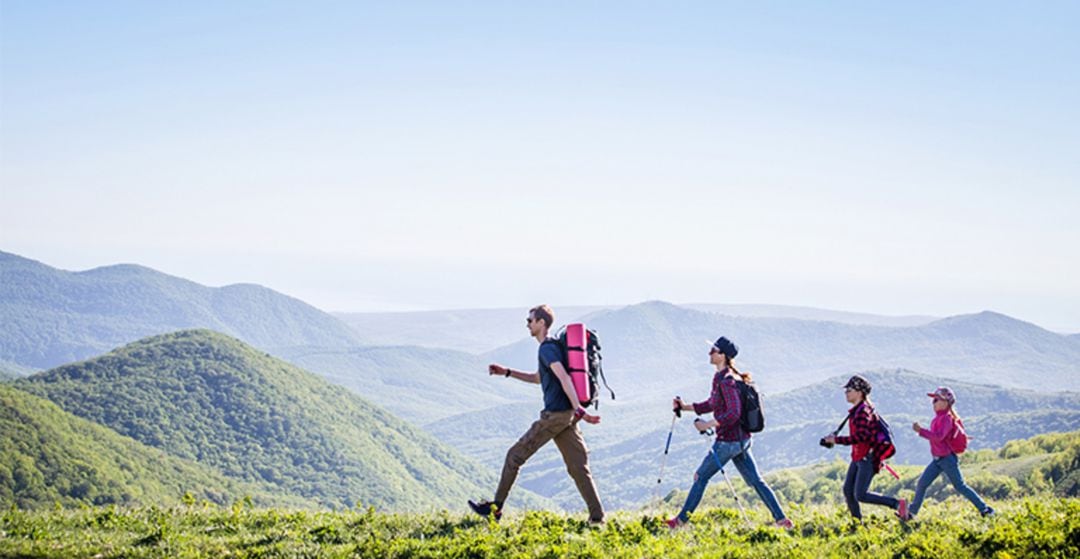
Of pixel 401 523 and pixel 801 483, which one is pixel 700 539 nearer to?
pixel 401 523

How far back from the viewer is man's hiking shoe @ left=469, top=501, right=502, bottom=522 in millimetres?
12500

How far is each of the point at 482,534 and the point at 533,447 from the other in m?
1.38

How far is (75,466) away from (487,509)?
14576cm

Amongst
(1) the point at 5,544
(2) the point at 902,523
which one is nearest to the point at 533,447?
(2) the point at 902,523

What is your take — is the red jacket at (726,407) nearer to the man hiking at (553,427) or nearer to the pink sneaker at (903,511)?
the man hiking at (553,427)

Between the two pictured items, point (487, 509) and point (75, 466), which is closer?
point (487, 509)

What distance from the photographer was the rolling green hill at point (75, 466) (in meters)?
126

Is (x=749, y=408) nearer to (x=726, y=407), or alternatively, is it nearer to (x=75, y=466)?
(x=726, y=407)

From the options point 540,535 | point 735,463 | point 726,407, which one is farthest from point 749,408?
point 540,535

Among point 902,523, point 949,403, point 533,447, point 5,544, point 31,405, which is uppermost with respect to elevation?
point 949,403

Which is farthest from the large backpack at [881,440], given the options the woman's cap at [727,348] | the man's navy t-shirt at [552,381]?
the man's navy t-shirt at [552,381]

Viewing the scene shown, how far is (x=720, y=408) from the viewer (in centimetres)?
1216

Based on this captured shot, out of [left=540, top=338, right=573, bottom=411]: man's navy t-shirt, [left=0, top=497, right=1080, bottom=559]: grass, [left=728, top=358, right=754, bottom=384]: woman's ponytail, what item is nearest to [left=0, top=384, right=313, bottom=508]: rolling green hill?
[left=0, top=497, right=1080, bottom=559]: grass

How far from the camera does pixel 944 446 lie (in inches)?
507
